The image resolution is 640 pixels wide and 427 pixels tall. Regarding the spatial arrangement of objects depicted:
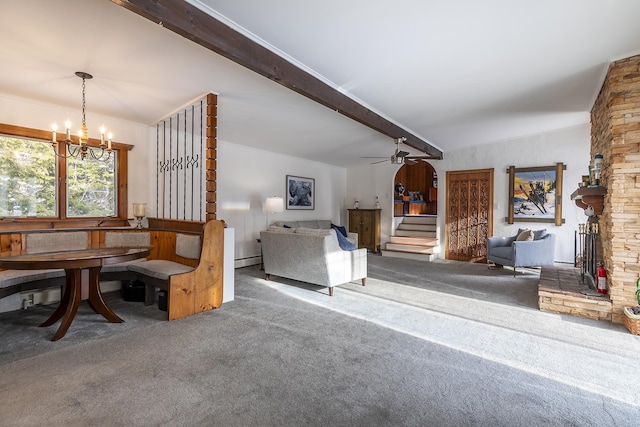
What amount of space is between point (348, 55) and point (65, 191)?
4.14 meters

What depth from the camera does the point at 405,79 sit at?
354cm

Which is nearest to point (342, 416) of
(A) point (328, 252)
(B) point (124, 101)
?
(A) point (328, 252)

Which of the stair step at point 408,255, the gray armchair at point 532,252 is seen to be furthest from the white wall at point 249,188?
the gray armchair at point 532,252

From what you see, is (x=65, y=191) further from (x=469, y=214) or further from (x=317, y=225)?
(x=469, y=214)

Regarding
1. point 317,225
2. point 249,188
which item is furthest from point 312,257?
point 317,225

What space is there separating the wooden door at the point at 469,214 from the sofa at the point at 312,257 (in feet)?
12.1

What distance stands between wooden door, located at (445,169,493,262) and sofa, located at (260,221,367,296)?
3683 millimetres

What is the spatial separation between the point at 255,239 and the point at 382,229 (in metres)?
3.72

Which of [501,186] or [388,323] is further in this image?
[501,186]

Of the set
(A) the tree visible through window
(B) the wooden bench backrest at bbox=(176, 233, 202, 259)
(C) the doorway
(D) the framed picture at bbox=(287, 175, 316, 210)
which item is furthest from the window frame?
(C) the doorway

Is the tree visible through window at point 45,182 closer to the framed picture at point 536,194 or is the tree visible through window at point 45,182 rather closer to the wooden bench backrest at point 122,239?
the wooden bench backrest at point 122,239

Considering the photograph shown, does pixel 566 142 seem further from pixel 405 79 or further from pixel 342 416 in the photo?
pixel 342 416

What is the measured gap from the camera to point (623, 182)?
3.32m

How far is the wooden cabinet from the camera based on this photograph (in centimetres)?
859
